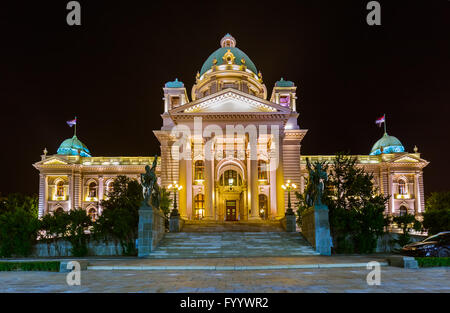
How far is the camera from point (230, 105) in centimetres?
4316

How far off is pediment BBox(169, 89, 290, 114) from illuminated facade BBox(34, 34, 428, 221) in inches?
4.3

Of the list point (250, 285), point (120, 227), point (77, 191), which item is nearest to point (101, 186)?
point (77, 191)

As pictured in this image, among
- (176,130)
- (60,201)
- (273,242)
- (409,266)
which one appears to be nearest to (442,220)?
(273,242)

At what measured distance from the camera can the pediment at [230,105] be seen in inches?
1660

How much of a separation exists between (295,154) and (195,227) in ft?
74.1

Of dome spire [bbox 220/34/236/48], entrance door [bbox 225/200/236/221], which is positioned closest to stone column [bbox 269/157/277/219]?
entrance door [bbox 225/200/236/221]

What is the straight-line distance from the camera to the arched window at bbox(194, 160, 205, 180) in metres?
46.8

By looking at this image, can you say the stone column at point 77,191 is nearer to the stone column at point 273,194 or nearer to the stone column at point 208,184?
the stone column at point 208,184

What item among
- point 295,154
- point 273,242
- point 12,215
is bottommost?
point 273,242

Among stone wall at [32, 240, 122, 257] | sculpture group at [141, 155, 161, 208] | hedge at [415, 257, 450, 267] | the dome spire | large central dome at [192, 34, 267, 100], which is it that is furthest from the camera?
the dome spire

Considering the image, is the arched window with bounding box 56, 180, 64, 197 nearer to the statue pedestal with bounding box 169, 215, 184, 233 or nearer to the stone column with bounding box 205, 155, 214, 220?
the stone column with bounding box 205, 155, 214, 220

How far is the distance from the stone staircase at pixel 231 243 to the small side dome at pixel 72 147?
135 feet
